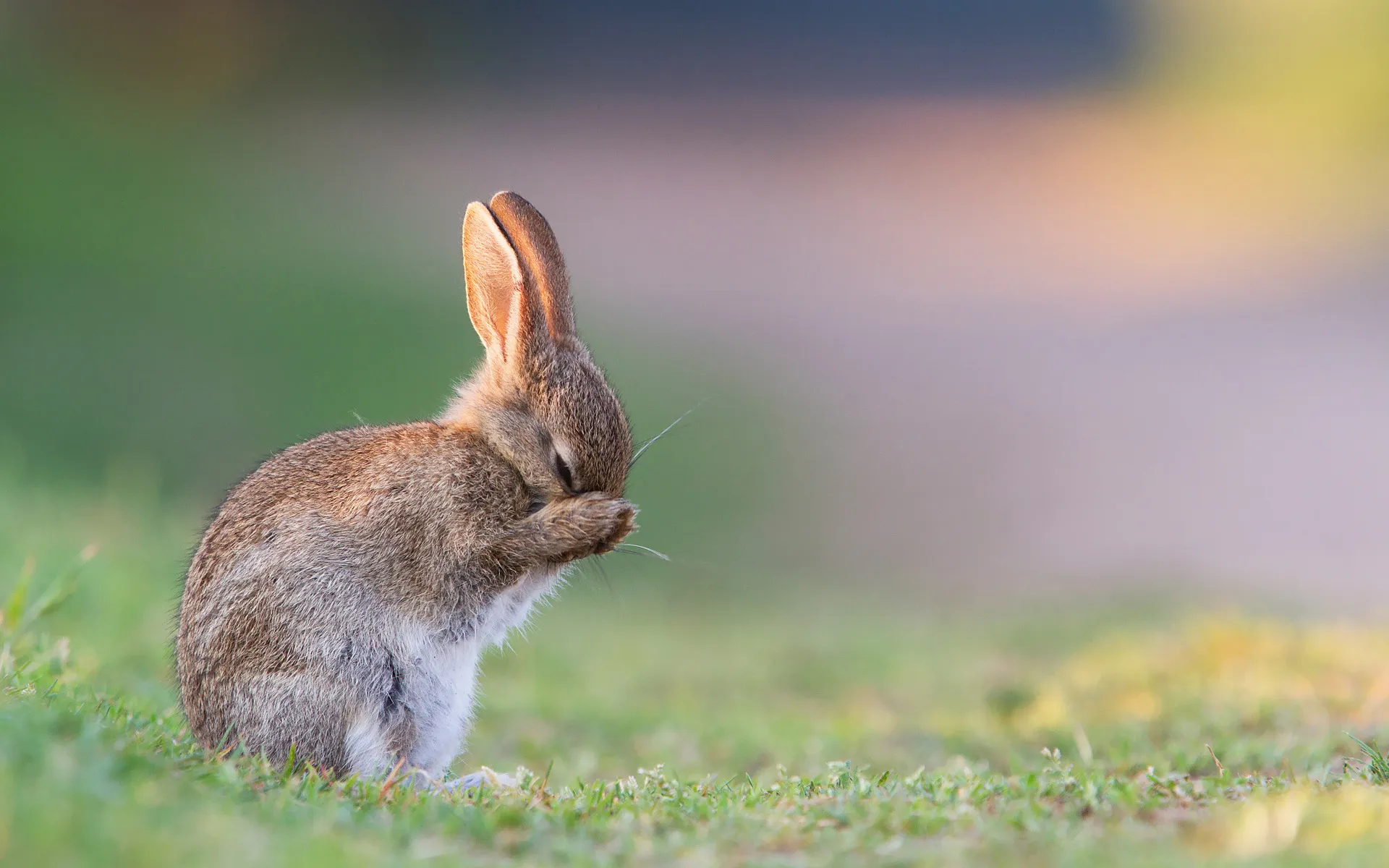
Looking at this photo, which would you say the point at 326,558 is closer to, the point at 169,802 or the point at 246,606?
the point at 246,606

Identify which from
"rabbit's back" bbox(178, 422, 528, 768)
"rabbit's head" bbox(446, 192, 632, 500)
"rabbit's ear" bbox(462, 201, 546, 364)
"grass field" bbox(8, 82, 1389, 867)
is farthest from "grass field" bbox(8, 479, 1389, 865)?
"rabbit's ear" bbox(462, 201, 546, 364)

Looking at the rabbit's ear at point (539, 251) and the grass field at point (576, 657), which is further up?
the rabbit's ear at point (539, 251)

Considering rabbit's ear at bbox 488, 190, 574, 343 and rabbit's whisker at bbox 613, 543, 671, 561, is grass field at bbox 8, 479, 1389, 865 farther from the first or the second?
rabbit's ear at bbox 488, 190, 574, 343

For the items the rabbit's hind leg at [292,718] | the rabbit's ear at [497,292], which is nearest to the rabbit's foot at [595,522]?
the rabbit's ear at [497,292]

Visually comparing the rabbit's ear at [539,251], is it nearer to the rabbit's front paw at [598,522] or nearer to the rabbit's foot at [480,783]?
the rabbit's front paw at [598,522]

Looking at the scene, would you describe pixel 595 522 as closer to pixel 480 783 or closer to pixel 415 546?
pixel 415 546

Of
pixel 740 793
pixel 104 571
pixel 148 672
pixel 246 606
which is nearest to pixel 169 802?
pixel 246 606

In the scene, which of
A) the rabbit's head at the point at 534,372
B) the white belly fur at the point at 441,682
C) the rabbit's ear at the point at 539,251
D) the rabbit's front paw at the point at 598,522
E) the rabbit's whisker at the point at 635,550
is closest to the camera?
the white belly fur at the point at 441,682
